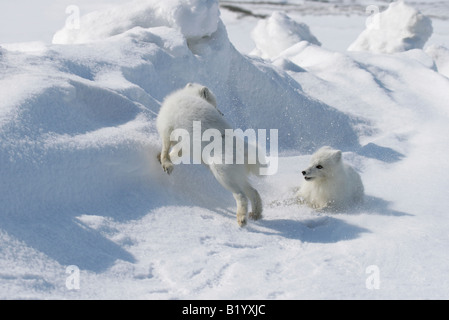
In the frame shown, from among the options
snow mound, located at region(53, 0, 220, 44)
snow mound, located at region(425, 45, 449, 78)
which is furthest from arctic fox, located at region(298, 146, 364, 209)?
snow mound, located at region(425, 45, 449, 78)

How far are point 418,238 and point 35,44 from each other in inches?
221

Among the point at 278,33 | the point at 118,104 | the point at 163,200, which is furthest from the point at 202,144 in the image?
the point at 278,33

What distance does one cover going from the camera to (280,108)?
7.50 meters

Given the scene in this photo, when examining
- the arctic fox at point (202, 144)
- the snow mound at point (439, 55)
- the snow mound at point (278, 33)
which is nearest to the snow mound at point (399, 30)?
the snow mound at point (439, 55)

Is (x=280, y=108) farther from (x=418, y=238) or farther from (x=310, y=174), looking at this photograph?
(x=418, y=238)

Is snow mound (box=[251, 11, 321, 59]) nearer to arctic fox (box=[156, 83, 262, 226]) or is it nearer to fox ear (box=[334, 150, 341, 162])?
fox ear (box=[334, 150, 341, 162])

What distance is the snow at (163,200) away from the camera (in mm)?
2918

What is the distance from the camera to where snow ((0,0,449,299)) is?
292cm

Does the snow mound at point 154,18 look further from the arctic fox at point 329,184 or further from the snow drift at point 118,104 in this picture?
the arctic fox at point 329,184

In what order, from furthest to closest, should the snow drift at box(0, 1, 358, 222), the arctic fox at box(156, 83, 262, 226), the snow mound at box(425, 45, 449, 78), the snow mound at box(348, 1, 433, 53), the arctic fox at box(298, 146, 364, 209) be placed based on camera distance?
the snow mound at box(425, 45, 449, 78) → the snow mound at box(348, 1, 433, 53) → the arctic fox at box(298, 146, 364, 209) → the arctic fox at box(156, 83, 262, 226) → the snow drift at box(0, 1, 358, 222)

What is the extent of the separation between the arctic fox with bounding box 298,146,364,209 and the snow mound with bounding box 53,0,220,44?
11.0ft

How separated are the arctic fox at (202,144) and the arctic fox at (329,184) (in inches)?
31.0
